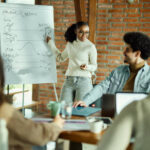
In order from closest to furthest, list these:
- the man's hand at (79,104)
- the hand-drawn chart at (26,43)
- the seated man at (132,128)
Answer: the seated man at (132,128) → the man's hand at (79,104) → the hand-drawn chart at (26,43)

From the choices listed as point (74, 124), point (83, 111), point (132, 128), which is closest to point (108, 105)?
point (83, 111)

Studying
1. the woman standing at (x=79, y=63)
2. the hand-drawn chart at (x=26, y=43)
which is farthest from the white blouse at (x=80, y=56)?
the hand-drawn chart at (x=26, y=43)

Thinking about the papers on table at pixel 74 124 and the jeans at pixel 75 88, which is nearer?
the papers on table at pixel 74 124

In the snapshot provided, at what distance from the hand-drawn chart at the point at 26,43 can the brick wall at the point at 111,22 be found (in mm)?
1088

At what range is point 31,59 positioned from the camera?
2.83 meters

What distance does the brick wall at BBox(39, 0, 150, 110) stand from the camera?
359cm

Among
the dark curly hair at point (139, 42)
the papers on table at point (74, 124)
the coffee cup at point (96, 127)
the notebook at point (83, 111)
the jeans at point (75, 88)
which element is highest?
the dark curly hair at point (139, 42)

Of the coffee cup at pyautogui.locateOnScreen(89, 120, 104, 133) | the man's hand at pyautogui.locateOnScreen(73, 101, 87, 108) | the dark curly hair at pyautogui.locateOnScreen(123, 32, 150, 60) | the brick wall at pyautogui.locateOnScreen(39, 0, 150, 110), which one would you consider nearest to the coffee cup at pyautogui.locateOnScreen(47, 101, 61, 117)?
the man's hand at pyautogui.locateOnScreen(73, 101, 87, 108)

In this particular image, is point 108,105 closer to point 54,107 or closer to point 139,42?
point 54,107

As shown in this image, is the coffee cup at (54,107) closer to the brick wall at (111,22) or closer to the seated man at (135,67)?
the seated man at (135,67)

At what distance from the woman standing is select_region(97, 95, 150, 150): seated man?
2.06 metres

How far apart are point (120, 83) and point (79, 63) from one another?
2.93 feet

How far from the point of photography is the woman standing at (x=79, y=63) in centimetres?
288

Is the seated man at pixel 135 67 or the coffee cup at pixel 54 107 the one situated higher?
the seated man at pixel 135 67
